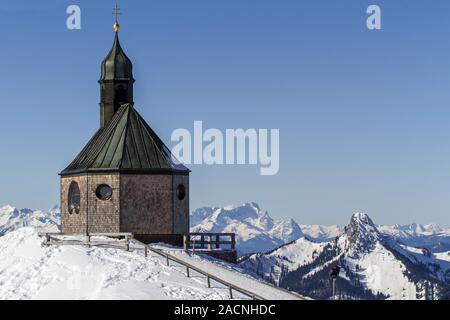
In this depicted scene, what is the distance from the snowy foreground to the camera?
39.7 metres

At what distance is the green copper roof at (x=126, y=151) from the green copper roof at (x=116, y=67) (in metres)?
2.08

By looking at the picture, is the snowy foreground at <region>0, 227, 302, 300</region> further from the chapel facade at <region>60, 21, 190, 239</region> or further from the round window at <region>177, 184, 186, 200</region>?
the round window at <region>177, 184, 186, 200</region>

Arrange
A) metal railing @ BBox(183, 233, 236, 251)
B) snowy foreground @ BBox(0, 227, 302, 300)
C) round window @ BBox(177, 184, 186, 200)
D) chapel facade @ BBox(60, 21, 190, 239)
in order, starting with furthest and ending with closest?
round window @ BBox(177, 184, 186, 200) < chapel facade @ BBox(60, 21, 190, 239) < metal railing @ BBox(183, 233, 236, 251) < snowy foreground @ BBox(0, 227, 302, 300)

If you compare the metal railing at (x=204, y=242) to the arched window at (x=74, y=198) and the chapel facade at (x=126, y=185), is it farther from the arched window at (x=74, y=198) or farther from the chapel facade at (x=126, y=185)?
the arched window at (x=74, y=198)

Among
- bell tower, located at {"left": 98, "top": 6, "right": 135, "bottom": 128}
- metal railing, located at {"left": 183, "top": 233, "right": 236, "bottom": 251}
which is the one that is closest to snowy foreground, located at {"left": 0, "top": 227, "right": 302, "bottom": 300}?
metal railing, located at {"left": 183, "top": 233, "right": 236, "bottom": 251}

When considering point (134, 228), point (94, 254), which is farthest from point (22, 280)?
point (134, 228)

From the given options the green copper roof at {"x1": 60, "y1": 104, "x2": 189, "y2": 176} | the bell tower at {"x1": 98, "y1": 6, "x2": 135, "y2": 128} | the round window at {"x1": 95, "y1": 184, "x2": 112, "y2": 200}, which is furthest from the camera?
the bell tower at {"x1": 98, "y1": 6, "x2": 135, "y2": 128}

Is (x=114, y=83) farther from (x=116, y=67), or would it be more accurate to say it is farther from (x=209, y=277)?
(x=209, y=277)

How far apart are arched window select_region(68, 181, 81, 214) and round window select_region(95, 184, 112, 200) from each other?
5.75 ft

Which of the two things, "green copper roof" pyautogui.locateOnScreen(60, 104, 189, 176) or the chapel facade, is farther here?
"green copper roof" pyautogui.locateOnScreen(60, 104, 189, 176)

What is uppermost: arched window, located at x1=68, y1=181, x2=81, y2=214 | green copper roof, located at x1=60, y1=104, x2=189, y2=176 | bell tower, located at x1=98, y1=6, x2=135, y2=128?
bell tower, located at x1=98, y1=6, x2=135, y2=128

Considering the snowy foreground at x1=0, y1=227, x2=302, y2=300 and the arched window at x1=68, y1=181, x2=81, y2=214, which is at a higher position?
the arched window at x1=68, y1=181, x2=81, y2=214
